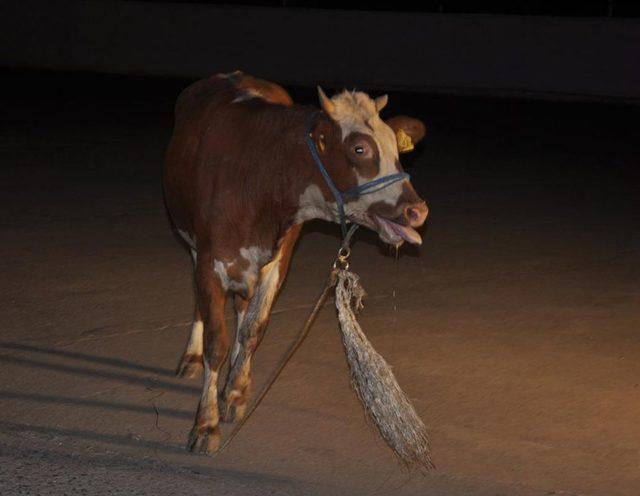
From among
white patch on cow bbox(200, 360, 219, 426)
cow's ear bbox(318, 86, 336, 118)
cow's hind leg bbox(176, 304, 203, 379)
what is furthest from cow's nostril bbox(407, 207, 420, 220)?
cow's hind leg bbox(176, 304, 203, 379)

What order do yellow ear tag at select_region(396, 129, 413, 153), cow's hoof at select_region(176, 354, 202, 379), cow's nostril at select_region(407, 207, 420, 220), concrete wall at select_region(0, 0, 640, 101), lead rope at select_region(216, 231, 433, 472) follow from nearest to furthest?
cow's nostril at select_region(407, 207, 420, 220)
lead rope at select_region(216, 231, 433, 472)
yellow ear tag at select_region(396, 129, 413, 153)
cow's hoof at select_region(176, 354, 202, 379)
concrete wall at select_region(0, 0, 640, 101)

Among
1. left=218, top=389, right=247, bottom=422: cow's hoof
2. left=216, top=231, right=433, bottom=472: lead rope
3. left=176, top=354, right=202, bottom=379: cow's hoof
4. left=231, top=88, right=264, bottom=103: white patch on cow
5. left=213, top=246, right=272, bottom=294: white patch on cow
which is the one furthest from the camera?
left=176, top=354, right=202, bottom=379: cow's hoof

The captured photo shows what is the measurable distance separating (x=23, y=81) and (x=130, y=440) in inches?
739

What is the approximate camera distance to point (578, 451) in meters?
5.91

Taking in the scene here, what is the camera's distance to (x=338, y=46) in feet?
79.7

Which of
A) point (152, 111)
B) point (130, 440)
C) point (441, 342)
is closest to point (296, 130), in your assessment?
point (130, 440)

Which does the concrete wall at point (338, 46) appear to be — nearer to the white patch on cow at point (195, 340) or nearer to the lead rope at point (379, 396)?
the white patch on cow at point (195, 340)

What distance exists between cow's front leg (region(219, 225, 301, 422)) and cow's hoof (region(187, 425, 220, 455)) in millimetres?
445

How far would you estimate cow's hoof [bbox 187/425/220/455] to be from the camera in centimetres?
581

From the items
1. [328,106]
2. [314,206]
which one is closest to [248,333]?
[314,206]

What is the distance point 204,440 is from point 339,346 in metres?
1.83

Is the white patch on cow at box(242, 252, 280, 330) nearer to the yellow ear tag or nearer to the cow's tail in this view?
the cow's tail

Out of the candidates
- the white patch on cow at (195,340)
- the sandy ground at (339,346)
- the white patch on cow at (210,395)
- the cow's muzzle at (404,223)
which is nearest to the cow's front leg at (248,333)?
the sandy ground at (339,346)

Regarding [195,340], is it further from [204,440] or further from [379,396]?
[379,396]
